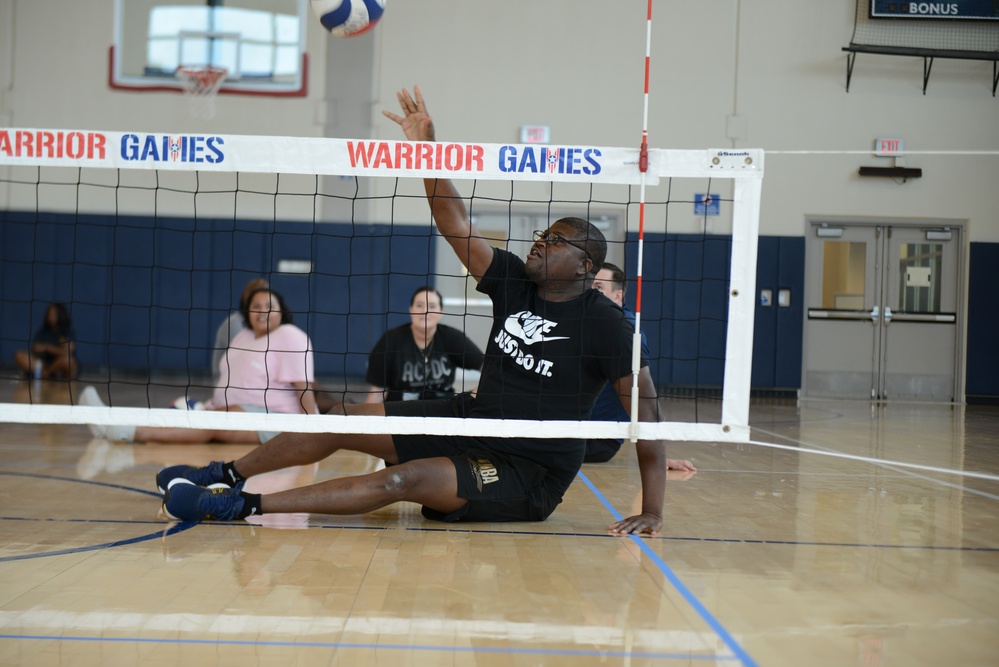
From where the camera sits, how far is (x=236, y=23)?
11.2 meters

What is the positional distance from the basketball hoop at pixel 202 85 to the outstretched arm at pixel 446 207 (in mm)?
8877

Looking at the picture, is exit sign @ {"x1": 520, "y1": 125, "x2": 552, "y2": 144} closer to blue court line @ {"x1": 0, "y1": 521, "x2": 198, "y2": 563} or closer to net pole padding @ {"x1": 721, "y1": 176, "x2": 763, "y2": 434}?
net pole padding @ {"x1": 721, "y1": 176, "x2": 763, "y2": 434}

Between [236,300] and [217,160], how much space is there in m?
9.04

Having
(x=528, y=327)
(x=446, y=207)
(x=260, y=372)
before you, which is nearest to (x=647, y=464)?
(x=528, y=327)

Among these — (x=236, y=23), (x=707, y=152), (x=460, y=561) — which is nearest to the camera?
(x=460, y=561)

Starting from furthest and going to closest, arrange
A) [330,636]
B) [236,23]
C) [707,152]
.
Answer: [236,23] → [707,152] → [330,636]

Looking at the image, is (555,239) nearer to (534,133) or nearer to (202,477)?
(202,477)

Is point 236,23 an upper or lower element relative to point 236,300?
upper

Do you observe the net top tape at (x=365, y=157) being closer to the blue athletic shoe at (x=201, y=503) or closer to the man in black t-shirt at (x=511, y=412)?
the man in black t-shirt at (x=511, y=412)

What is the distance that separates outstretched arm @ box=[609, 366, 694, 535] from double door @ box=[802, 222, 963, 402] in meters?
9.10

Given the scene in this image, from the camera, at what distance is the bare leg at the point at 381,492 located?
9.50 feet

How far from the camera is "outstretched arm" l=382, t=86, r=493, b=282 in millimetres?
3132

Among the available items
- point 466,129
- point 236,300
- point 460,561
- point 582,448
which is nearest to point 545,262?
point 582,448

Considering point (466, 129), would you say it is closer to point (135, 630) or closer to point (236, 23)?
point (236, 23)
